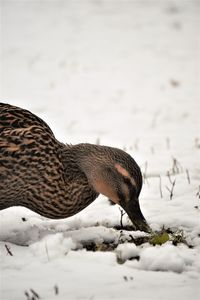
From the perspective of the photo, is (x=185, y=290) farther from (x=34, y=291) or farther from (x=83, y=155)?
(x=83, y=155)

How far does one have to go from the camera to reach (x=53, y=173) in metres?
4.63

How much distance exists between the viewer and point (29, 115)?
484 cm

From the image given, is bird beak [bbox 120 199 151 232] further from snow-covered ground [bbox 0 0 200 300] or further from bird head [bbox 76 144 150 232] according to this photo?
snow-covered ground [bbox 0 0 200 300]

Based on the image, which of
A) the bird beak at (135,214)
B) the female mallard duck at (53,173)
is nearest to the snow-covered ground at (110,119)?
the bird beak at (135,214)

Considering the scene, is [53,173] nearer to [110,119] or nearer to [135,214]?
[135,214]

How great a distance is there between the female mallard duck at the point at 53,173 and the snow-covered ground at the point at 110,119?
10.4 inches

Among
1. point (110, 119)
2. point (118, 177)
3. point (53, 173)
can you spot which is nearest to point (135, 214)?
point (118, 177)

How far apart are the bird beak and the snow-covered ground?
16 centimetres

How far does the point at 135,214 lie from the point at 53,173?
77 cm

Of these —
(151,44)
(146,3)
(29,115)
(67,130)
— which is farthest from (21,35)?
(29,115)

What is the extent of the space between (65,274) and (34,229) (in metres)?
0.98

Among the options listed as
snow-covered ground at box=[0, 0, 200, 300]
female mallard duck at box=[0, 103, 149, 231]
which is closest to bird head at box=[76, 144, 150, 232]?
female mallard duck at box=[0, 103, 149, 231]

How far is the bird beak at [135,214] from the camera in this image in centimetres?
452

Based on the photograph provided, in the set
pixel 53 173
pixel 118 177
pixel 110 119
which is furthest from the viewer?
pixel 110 119
